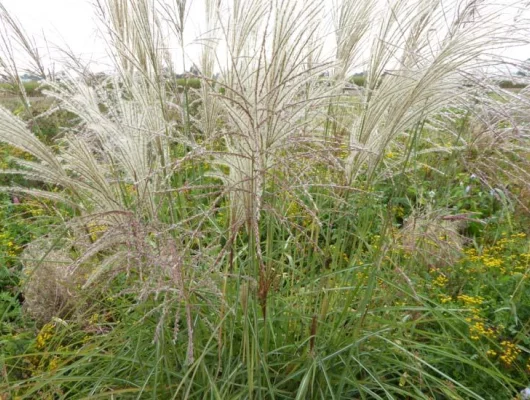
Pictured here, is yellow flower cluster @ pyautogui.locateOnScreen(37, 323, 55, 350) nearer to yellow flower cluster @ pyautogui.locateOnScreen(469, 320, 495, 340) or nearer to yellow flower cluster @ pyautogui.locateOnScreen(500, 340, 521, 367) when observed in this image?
yellow flower cluster @ pyautogui.locateOnScreen(469, 320, 495, 340)

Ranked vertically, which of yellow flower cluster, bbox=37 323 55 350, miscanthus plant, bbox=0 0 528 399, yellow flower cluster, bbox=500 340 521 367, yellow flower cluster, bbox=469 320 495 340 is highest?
miscanthus plant, bbox=0 0 528 399

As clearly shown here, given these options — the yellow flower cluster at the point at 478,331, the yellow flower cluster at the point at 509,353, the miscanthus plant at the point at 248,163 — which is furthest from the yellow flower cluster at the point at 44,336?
the yellow flower cluster at the point at 509,353

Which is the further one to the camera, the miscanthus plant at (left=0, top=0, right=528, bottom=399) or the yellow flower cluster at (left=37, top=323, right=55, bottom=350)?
the yellow flower cluster at (left=37, top=323, right=55, bottom=350)

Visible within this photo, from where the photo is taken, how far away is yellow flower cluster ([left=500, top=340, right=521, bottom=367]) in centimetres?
238

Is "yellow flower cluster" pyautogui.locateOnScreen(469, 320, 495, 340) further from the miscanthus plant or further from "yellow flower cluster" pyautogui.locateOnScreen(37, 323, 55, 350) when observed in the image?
"yellow flower cluster" pyautogui.locateOnScreen(37, 323, 55, 350)

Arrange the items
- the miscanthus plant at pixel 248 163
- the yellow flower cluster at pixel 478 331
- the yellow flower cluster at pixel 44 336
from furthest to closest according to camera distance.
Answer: the yellow flower cluster at pixel 44 336
the yellow flower cluster at pixel 478 331
the miscanthus plant at pixel 248 163

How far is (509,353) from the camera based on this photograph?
2.40 meters

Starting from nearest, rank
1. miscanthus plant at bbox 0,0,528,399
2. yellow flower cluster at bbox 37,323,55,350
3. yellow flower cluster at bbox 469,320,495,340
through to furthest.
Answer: miscanthus plant at bbox 0,0,528,399 → yellow flower cluster at bbox 469,320,495,340 → yellow flower cluster at bbox 37,323,55,350

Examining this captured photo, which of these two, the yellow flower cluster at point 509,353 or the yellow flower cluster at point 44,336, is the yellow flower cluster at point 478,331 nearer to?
the yellow flower cluster at point 509,353

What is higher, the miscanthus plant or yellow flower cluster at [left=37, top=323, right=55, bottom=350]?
the miscanthus plant

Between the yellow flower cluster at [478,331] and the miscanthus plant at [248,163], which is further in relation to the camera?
the yellow flower cluster at [478,331]

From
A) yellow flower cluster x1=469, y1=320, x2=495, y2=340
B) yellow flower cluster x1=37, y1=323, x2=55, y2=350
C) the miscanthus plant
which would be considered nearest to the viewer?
the miscanthus plant

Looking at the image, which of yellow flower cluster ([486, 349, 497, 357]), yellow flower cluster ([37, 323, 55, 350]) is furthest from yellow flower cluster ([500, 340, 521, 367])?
yellow flower cluster ([37, 323, 55, 350])

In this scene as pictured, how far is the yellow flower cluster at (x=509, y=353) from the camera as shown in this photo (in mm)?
2382
